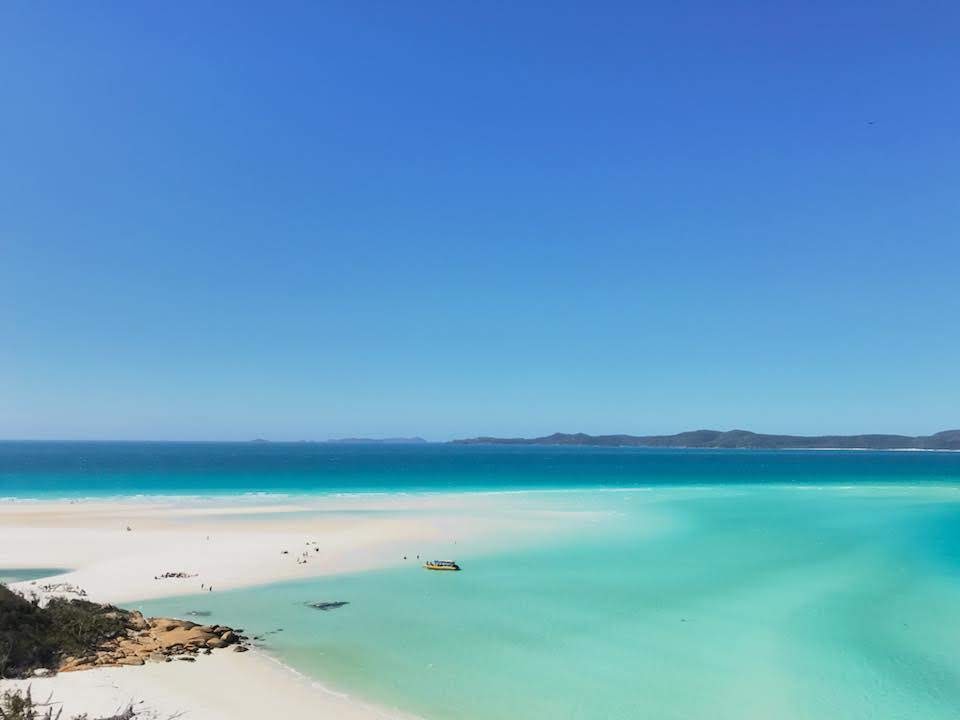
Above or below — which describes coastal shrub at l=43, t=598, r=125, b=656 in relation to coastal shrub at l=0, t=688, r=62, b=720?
below

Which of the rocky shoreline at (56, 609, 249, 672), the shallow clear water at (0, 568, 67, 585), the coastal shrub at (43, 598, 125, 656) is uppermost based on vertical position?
the coastal shrub at (43, 598, 125, 656)

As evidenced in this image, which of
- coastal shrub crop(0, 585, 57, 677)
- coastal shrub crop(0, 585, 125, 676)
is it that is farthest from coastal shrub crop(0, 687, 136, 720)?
coastal shrub crop(0, 585, 125, 676)

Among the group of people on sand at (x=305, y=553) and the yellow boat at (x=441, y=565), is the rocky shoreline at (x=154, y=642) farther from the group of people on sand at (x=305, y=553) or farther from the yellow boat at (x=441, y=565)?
the yellow boat at (x=441, y=565)

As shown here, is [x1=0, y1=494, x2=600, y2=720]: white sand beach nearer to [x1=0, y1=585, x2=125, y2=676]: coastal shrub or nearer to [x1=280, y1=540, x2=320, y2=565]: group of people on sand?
[x1=280, y1=540, x2=320, y2=565]: group of people on sand

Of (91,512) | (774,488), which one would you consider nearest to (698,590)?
(91,512)

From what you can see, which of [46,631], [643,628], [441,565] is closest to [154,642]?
[46,631]

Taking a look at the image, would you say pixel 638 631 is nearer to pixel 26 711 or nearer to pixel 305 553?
pixel 26 711

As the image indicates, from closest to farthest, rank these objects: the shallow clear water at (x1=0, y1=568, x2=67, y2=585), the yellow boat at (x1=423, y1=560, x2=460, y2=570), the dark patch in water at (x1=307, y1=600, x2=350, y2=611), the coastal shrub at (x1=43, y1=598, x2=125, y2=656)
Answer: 1. the coastal shrub at (x1=43, y1=598, x2=125, y2=656)
2. the dark patch in water at (x1=307, y1=600, x2=350, y2=611)
3. the shallow clear water at (x1=0, y1=568, x2=67, y2=585)
4. the yellow boat at (x1=423, y1=560, x2=460, y2=570)
